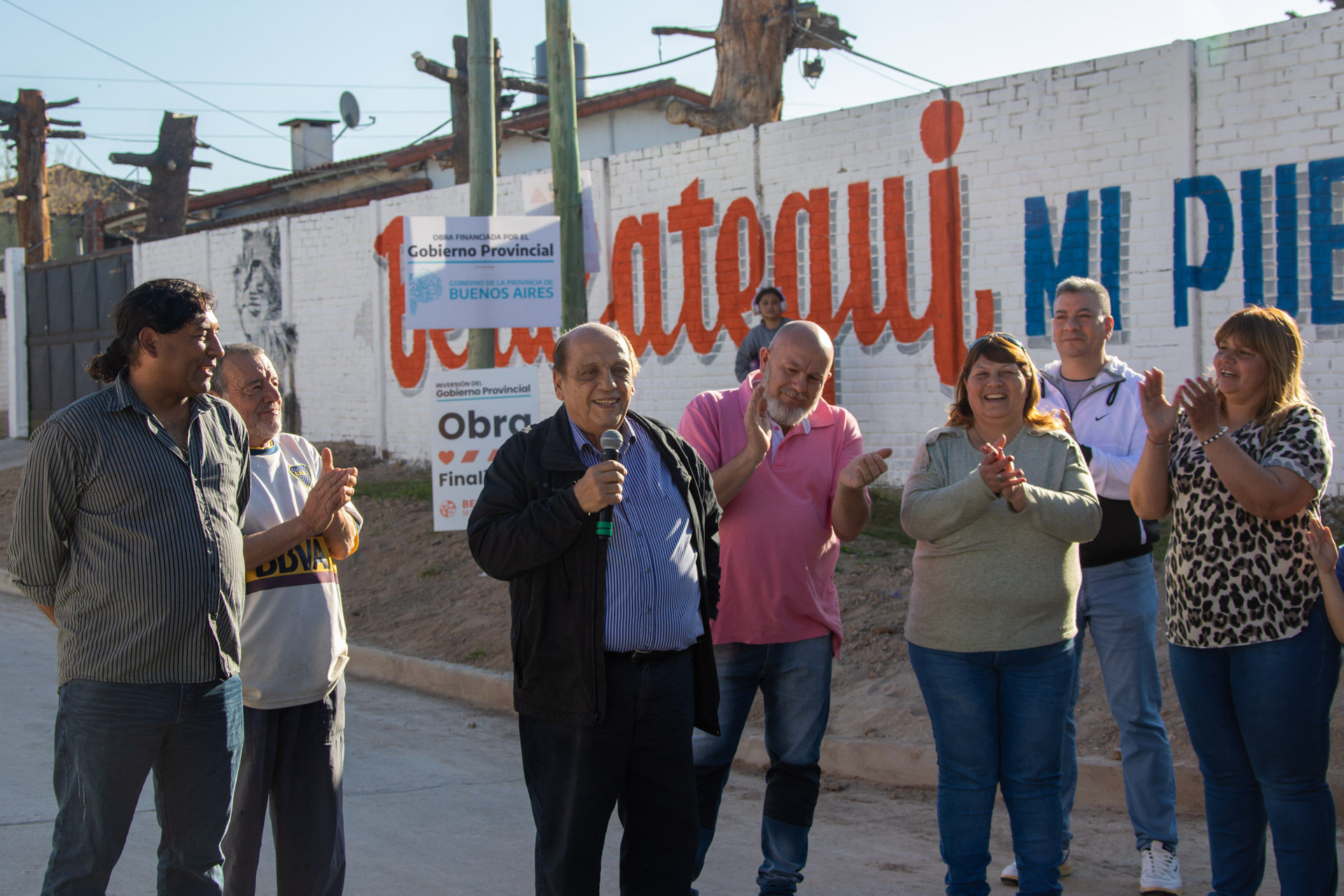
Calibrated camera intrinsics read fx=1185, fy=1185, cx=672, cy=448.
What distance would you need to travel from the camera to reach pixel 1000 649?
3.77m

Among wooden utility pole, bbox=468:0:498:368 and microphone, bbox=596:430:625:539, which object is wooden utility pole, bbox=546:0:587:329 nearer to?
wooden utility pole, bbox=468:0:498:368

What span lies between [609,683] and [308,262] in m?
14.3

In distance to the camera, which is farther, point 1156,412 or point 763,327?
point 763,327

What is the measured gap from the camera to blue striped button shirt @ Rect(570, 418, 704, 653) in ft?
11.2

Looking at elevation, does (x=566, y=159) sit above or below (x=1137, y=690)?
above

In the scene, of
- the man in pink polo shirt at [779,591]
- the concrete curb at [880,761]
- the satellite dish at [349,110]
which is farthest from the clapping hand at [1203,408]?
the satellite dish at [349,110]

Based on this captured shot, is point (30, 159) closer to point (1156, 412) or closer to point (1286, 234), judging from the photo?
point (1286, 234)

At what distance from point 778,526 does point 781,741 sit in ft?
2.50

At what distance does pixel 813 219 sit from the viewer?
1105 cm

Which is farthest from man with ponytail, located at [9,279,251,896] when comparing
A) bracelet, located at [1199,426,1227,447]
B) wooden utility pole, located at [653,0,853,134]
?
wooden utility pole, located at [653,0,853,134]

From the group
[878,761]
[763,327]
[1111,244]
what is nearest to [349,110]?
[763,327]

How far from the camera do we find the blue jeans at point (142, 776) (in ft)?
10.00

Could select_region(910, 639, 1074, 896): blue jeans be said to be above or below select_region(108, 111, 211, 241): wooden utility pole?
below

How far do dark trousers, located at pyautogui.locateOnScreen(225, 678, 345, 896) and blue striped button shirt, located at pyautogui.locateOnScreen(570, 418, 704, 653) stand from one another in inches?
39.3
